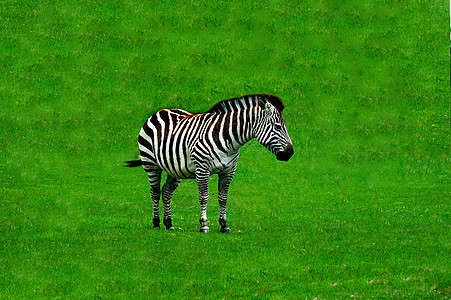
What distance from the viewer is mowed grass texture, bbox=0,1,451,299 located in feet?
51.7

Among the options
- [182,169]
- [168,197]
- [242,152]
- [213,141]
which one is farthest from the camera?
[242,152]

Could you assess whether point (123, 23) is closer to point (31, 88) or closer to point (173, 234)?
point (31, 88)

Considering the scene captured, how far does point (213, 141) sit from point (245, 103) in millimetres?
1600

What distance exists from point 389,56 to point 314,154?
54.8 ft

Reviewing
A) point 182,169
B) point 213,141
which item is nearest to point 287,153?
point 213,141

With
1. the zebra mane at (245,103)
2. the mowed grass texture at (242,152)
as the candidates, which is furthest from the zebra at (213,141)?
the mowed grass texture at (242,152)

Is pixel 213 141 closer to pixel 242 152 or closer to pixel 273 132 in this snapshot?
pixel 273 132

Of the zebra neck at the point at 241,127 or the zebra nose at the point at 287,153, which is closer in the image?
the zebra nose at the point at 287,153

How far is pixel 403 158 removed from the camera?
122 feet

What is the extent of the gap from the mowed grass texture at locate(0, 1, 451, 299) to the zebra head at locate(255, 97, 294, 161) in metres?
2.96

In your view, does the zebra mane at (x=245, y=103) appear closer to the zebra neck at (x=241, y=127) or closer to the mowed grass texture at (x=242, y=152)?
the zebra neck at (x=241, y=127)

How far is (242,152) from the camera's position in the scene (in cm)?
3709

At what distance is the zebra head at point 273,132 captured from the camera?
18391 millimetres

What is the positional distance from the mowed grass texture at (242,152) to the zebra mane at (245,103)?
4.18 m
